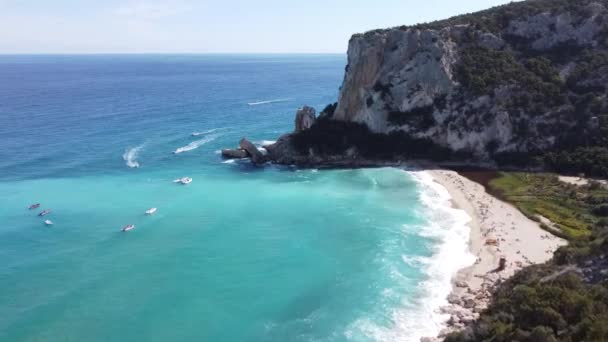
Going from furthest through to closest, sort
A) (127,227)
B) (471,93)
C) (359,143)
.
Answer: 1. (359,143)
2. (471,93)
3. (127,227)

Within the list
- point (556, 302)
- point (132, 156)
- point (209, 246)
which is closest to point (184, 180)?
point (132, 156)

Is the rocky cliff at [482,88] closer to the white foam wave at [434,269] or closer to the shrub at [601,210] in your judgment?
the white foam wave at [434,269]

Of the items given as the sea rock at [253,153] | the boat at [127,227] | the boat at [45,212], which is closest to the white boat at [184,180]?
the sea rock at [253,153]

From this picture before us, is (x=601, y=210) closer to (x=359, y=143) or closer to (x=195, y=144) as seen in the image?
(x=359, y=143)

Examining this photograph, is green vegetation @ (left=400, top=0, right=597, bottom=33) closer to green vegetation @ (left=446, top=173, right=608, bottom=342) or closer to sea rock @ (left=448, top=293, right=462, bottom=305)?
green vegetation @ (left=446, top=173, right=608, bottom=342)

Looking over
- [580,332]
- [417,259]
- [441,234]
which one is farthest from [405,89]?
[580,332]

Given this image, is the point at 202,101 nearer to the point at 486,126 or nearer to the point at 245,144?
the point at 245,144

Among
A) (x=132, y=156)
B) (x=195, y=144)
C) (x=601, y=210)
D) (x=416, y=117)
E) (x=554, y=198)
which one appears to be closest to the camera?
(x=601, y=210)
